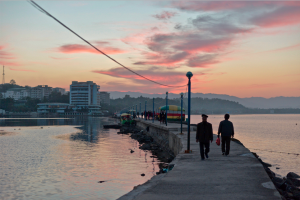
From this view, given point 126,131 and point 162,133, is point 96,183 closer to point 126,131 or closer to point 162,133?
point 162,133

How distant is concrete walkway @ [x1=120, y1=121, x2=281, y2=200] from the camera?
25.0 feet

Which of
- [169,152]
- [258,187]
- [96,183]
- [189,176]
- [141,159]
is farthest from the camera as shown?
[169,152]

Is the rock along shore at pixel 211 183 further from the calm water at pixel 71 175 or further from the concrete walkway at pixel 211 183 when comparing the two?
the calm water at pixel 71 175

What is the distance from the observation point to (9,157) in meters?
29.7

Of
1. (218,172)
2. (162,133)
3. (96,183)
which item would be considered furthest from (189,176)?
(162,133)

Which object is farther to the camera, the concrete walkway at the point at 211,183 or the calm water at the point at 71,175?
the calm water at the point at 71,175

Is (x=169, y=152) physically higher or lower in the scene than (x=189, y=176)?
lower

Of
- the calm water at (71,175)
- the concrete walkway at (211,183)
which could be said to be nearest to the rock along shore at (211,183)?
the concrete walkway at (211,183)

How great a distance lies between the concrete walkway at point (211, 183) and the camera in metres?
7.62

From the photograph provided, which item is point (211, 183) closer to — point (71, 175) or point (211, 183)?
point (211, 183)

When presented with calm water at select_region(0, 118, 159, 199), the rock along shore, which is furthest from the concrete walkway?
calm water at select_region(0, 118, 159, 199)

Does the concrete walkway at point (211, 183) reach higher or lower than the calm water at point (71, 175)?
higher

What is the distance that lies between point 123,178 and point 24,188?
6.14 meters

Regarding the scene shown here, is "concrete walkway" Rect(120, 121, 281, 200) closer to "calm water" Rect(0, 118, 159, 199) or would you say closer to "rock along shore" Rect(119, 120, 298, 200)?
"rock along shore" Rect(119, 120, 298, 200)
